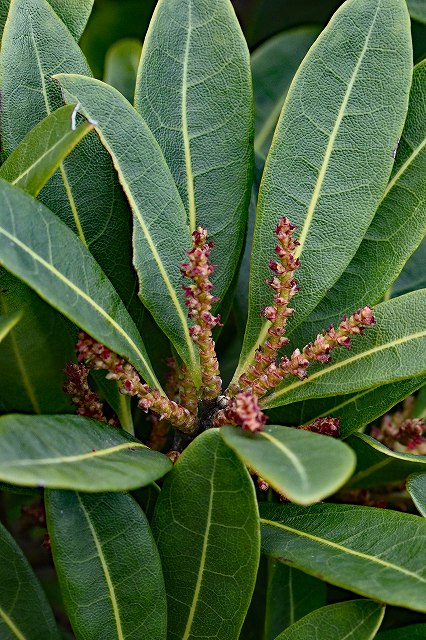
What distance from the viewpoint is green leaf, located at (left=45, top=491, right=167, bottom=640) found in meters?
0.97

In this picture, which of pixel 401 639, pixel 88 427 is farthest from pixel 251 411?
pixel 401 639

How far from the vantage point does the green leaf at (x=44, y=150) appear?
892 mm

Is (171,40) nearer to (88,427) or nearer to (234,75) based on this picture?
(234,75)

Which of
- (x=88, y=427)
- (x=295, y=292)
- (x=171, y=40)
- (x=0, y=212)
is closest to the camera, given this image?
(x=0, y=212)

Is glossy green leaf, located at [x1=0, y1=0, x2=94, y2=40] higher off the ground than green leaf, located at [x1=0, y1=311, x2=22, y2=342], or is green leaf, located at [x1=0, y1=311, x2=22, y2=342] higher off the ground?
glossy green leaf, located at [x1=0, y1=0, x2=94, y2=40]

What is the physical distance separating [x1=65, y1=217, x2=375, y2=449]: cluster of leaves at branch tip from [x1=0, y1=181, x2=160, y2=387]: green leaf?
0.04 meters

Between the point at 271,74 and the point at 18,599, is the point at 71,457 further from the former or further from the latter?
the point at 271,74

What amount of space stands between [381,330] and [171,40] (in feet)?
1.77

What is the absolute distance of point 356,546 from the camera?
990 mm

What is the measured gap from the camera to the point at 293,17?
1775 millimetres

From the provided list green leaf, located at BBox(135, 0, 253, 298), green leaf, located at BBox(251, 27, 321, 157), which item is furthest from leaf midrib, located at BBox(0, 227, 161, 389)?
green leaf, located at BBox(251, 27, 321, 157)

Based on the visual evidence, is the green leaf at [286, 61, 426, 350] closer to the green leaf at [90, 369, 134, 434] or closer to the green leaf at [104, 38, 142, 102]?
the green leaf at [90, 369, 134, 434]

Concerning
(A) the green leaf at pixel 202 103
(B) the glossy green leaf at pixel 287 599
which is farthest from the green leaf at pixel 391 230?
(B) the glossy green leaf at pixel 287 599

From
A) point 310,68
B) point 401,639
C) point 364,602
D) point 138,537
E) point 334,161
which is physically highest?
point 310,68
